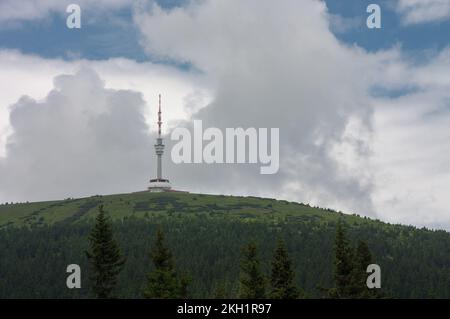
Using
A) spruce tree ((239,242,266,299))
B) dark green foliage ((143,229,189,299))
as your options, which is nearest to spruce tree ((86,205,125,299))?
dark green foliage ((143,229,189,299))

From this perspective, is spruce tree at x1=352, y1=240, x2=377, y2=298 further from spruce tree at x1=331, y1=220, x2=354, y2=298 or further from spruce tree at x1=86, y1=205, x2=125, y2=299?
spruce tree at x1=86, y1=205, x2=125, y2=299

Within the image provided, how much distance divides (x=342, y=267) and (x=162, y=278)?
20.4m

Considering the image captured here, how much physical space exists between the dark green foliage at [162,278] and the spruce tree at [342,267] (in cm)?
1783

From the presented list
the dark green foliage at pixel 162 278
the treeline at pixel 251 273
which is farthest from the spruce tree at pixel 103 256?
the dark green foliage at pixel 162 278

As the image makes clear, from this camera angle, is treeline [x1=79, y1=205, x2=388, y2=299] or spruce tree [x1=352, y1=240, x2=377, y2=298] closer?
treeline [x1=79, y1=205, x2=388, y2=299]

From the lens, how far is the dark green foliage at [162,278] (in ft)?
257

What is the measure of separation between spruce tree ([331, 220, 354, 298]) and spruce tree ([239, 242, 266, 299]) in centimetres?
889

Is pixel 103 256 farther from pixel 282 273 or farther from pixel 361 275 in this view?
pixel 361 275

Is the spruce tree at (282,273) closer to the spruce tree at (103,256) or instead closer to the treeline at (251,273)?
the treeline at (251,273)

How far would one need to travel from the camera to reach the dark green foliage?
257 feet

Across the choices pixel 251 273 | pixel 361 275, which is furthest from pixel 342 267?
pixel 251 273
